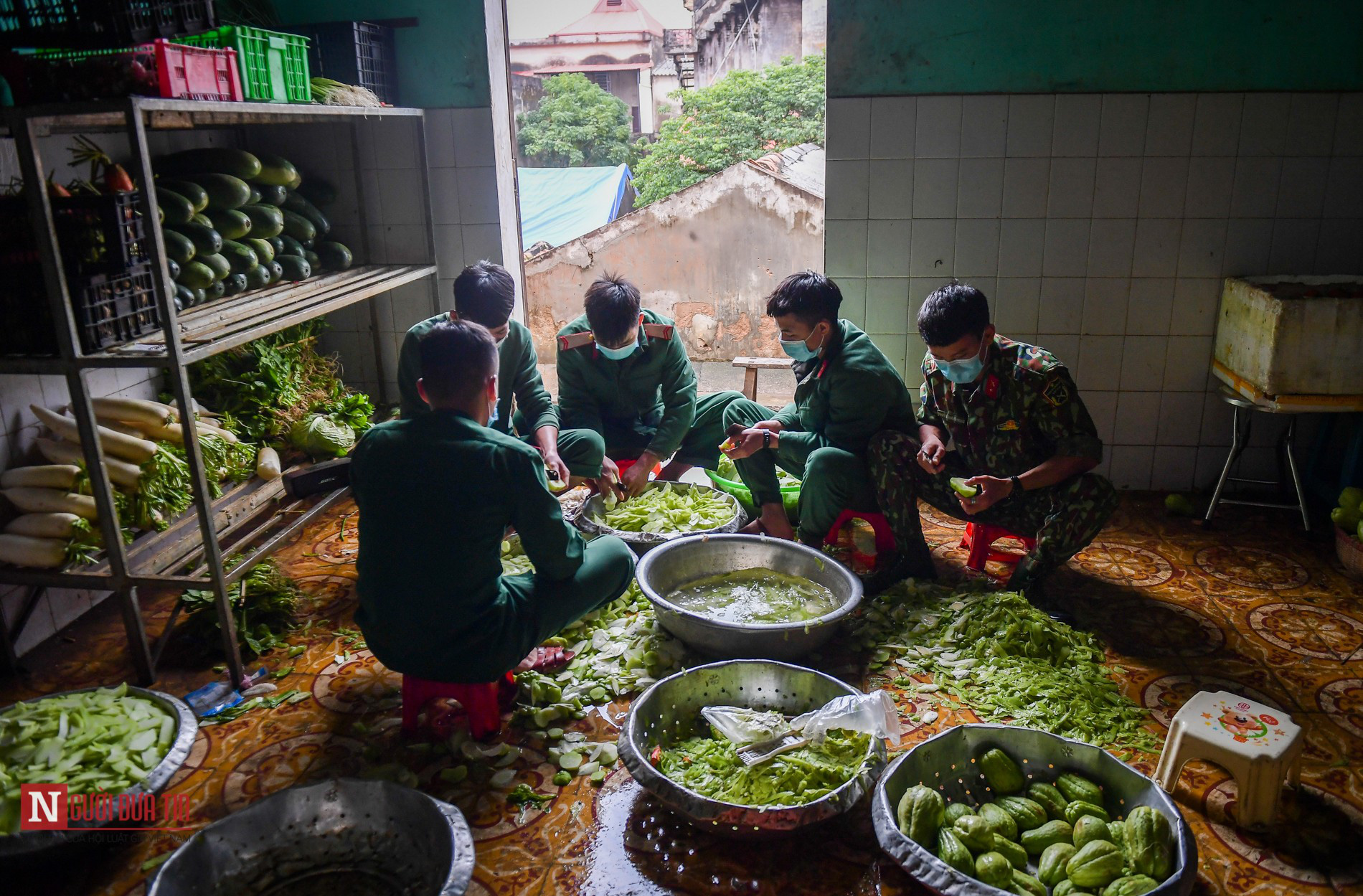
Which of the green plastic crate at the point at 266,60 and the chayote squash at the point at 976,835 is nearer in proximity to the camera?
the chayote squash at the point at 976,835

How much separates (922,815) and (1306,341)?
2927 mm

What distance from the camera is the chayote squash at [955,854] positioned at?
7.39ft

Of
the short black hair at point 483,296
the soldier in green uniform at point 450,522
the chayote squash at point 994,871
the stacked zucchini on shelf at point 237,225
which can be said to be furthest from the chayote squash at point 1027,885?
the stacked zucchini on shelf at point 237,225

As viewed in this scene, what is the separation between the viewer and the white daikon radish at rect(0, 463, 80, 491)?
11.0 feet

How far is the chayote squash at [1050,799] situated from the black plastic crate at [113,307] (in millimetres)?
2927

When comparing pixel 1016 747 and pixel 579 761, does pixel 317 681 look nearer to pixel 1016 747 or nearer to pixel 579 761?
pixel 579 761

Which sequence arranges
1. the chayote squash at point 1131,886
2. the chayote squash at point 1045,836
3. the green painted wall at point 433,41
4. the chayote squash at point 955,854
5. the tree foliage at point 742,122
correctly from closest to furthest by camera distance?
the chayote squash at point 1131,886 < the chayote squash at point 955,854 < the chayote squash at point 1045,836 < the green painted wall at point 433,41 < the tree foliage at point 742,122

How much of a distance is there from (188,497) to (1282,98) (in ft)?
16.5

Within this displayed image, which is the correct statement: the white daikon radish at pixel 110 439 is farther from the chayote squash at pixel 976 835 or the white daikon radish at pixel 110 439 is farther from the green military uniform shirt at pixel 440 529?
the chayote squash at pixel 976 835

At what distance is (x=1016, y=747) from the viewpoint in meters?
2.64

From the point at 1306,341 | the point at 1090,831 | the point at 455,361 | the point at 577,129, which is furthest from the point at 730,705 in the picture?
the point at 577,129

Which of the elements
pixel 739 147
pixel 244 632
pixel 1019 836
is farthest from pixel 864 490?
pixel 739 147

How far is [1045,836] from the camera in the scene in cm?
236

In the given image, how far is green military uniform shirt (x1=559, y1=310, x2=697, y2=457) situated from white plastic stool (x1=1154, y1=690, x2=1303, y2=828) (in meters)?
2.34
